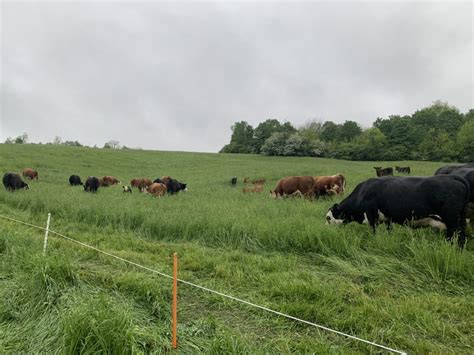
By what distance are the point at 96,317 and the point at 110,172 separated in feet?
121

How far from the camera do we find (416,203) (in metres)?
6.66

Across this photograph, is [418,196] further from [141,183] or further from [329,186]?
[141,183]

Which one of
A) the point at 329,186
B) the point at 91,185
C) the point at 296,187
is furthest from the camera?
the point at 91,185

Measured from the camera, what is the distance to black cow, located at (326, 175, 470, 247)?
6.28 meters

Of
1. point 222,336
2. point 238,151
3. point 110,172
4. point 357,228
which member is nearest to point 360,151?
point 238,151

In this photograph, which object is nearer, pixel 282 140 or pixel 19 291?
pixel 19 291

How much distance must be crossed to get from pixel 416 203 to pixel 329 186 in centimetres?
813

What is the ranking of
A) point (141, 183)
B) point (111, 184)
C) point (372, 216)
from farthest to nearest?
point (111, 184) → point (141, 183) → point (372, 216)

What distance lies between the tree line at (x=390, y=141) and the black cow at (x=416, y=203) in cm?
6202

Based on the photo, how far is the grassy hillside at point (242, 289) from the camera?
3.37 m

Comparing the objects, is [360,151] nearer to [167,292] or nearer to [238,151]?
[238,151]

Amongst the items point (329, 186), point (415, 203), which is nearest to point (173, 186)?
point (329, 186)

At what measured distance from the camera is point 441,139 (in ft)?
222

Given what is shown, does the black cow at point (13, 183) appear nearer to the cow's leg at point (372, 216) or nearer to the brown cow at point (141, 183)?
the brown cow at point (141, 183)
